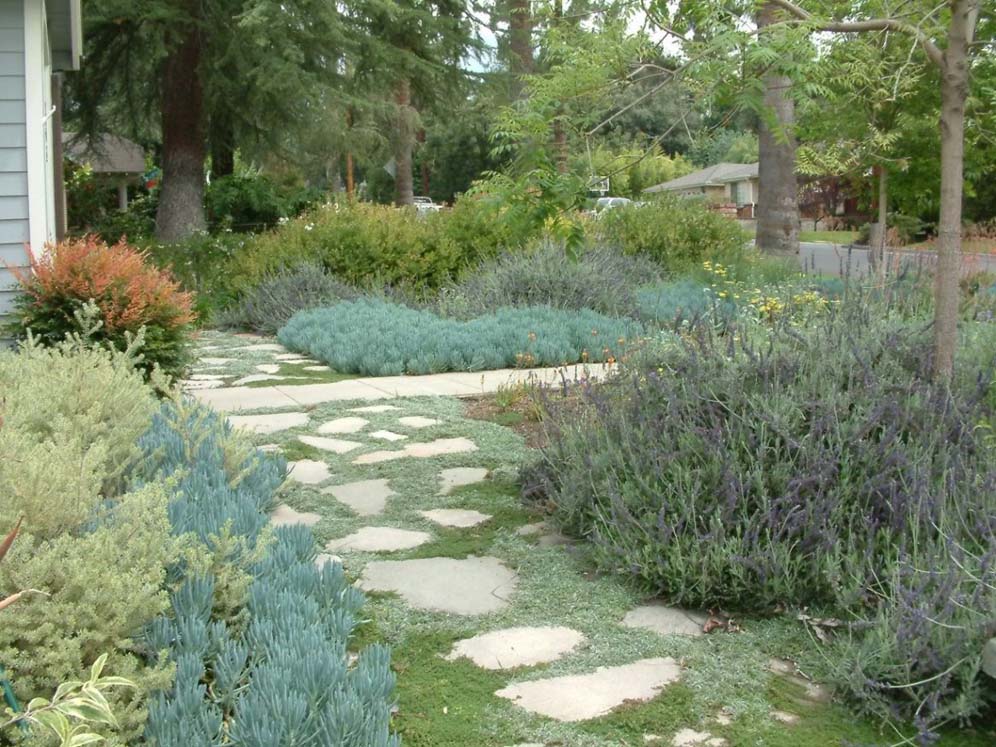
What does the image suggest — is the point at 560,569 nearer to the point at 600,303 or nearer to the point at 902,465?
the point at 902,465

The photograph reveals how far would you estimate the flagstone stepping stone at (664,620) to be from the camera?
341cm

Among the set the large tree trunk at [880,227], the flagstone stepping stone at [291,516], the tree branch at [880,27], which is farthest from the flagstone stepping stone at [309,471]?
the large tree trunk at [880,227]

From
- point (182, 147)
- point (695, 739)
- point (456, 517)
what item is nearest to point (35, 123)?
point (456, 517)

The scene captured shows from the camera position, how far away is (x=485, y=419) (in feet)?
21.5

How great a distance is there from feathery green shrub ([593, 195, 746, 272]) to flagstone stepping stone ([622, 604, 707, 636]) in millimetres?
9917

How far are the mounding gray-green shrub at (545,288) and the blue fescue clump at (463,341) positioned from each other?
798 mm

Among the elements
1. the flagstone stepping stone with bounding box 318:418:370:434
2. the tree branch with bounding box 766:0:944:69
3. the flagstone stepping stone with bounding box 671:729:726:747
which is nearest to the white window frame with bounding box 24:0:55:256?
the flagstone stepping stone with bounding box 318:418:370:434

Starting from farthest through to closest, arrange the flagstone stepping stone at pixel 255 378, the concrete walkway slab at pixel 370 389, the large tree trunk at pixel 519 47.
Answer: the large tree trunk at pixel 519 47 < the flagstone stepping stone at pixel 255 378 < the concrete walkway slab at pixel 370 389

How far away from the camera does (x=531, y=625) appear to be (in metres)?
3.41

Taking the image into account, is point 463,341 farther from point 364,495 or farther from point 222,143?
point 222,143

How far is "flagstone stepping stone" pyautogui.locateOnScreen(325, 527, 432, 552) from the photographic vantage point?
416cm

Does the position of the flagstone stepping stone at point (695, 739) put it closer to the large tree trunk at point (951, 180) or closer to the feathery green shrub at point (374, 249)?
the large tree trunk at point (951, 180)

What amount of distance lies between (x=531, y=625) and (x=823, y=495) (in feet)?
3.88

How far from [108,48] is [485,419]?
11.3 m
